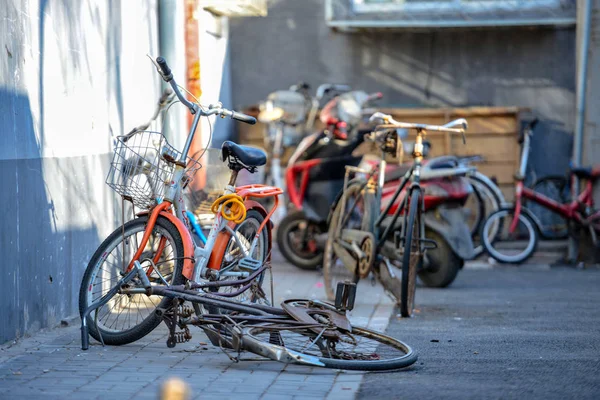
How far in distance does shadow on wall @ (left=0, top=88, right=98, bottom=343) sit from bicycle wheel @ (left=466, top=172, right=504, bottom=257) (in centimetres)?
569

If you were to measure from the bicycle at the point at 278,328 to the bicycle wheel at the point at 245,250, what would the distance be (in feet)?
1.07

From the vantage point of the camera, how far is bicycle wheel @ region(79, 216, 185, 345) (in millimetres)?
5828

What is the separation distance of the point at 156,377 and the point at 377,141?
361 centimetres

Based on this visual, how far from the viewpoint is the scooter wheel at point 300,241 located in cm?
1045

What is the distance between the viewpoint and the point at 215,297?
565 cm

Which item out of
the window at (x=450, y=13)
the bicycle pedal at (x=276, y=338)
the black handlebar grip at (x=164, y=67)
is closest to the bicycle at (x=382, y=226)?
the bicycle pedal at (x=276, y=338)

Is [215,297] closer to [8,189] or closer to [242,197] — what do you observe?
[242,197]

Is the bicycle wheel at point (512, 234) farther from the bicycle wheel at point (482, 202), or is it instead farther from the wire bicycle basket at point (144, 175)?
the wire bicycle basket at point (144, 175)

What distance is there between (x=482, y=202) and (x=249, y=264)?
5.59m

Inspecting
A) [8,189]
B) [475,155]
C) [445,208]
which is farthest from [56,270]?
[475,155]

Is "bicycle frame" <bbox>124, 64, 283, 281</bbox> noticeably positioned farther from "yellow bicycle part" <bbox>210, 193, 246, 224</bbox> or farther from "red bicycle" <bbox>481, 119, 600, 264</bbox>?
"red bicycle" <bbox>481, 119, 600, 264</bbox>

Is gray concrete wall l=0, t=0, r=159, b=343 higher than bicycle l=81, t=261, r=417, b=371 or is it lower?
higher

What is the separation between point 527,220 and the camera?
11117 mm

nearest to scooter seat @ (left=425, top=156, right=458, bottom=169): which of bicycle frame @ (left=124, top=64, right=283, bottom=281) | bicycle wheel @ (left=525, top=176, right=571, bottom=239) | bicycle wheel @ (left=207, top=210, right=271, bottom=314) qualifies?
bicycle wheel @ (left=525, top=176, right=571, bottom=239)
